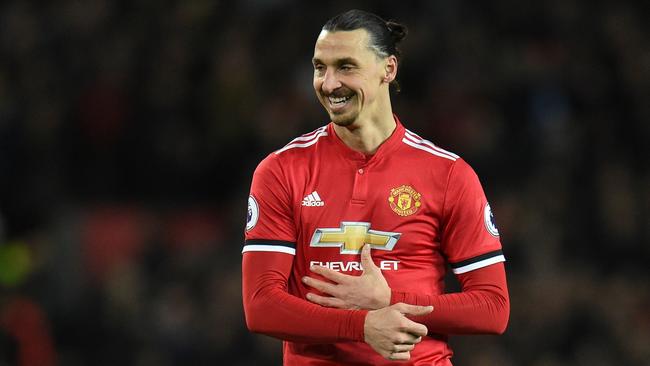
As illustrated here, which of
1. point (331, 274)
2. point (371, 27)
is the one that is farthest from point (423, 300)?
point (371, 27)

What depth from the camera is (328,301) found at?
3.82 m

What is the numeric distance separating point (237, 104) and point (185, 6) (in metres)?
1.36

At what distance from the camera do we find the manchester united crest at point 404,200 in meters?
3.97

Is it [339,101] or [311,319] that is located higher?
[339,101]

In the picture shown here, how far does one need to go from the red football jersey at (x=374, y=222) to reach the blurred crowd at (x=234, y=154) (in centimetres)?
339

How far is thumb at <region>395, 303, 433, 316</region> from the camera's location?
12.2 feet

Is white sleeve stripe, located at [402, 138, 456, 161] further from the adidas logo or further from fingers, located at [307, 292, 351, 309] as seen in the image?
fingers, located at [307, 292, 351, 309]

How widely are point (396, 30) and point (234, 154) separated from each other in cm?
494

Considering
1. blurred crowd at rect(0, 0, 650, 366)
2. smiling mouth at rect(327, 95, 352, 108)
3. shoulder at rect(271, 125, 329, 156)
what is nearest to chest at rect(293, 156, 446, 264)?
shoulder at rect(271, 125, 329, 156)

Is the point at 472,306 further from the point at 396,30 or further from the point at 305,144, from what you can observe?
the point at 396,30

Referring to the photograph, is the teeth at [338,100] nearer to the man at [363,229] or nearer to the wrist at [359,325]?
the man at [363,229]

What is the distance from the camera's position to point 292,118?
29.9 ft

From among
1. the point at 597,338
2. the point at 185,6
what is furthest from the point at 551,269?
the point at 185,6

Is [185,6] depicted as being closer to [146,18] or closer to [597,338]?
[146,18]
